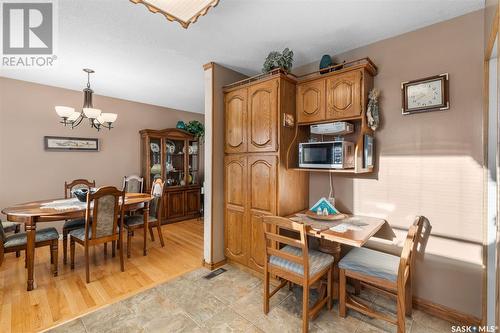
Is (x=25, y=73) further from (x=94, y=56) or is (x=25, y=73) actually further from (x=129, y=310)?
(x=129, y=310)

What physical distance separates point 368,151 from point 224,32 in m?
1.78

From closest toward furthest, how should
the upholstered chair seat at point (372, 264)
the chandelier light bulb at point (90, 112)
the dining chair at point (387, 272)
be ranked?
1. the dining chair at point (387, 272)
2. the upholstered chair seat at point (372, 264)
3. the chandelier light bulb at point (90, 112)

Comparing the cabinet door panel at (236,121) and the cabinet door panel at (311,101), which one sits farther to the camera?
the cabinet door panel at (236,121)

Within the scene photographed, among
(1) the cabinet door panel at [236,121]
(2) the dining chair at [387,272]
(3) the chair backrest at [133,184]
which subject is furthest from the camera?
(3) the chair backrest at [133,184]

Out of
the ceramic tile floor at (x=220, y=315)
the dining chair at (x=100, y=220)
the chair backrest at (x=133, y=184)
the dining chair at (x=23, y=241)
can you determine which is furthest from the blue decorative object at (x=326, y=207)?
the chair backrest at (x=133, y=184)

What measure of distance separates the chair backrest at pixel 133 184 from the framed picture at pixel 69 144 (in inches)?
30.0

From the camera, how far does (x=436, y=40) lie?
195 cm

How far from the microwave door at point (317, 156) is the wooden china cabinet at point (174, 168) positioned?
3.09 metres

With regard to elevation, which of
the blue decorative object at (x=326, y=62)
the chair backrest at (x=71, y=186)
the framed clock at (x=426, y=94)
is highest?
the blue decorative object at (x=326, y=62)

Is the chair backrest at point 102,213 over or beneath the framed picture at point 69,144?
beneath

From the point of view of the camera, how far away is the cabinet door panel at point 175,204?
185 inches

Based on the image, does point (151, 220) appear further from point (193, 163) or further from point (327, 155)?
point (327, 155)

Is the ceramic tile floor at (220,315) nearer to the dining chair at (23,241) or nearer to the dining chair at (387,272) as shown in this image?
the dining chair at (387,272)

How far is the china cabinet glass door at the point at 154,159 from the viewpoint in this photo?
461 cm
